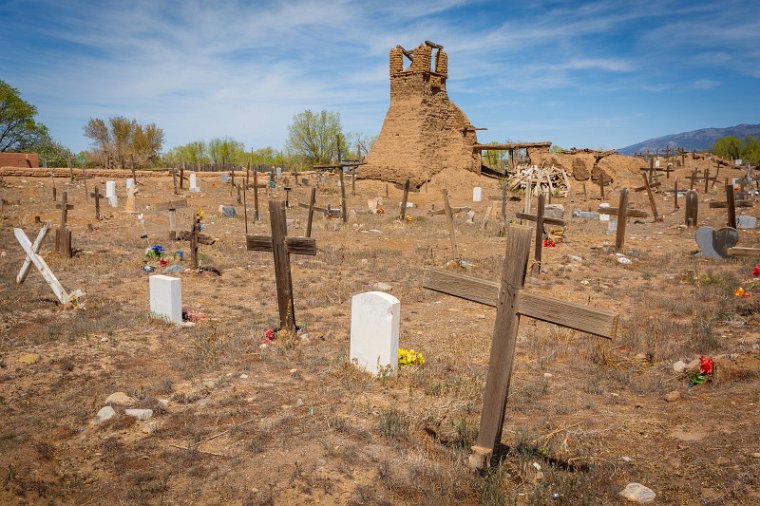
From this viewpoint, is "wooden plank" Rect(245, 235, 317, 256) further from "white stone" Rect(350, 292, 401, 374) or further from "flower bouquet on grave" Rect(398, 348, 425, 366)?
"flower bouquet on grave" Rect(398, 348, 425, 366)

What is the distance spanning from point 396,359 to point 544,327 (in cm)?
365

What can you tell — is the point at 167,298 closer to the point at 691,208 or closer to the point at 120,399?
the point at 120,399

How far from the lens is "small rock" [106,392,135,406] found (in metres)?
5.16

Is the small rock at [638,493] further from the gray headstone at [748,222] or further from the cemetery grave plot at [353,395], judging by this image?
the gray headstone at [748,222]

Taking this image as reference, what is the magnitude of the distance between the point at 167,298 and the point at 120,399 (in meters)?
3.01

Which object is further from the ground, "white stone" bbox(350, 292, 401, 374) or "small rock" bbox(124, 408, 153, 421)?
"white stone" bbox(350, 292, 401, 374)

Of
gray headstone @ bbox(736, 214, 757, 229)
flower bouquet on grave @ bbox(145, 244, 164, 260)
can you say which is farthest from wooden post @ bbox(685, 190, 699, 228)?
flower bouquet on grave @ bbox(145, 244, 164, 260)

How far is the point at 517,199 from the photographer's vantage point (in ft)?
97.8

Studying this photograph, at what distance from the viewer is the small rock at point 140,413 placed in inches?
193

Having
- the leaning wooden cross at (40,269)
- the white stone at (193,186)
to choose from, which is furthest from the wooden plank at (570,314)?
the white stone at (193,186)

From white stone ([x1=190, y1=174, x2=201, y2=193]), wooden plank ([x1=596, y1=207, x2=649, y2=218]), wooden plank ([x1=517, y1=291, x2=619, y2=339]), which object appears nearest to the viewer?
wooden plank ([x1=517, y1=291, x2=619, y2=339])

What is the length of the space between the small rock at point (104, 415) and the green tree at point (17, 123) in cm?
5071

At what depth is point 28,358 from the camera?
21.0 ft

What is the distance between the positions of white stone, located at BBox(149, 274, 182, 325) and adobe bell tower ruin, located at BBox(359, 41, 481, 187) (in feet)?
74.7
